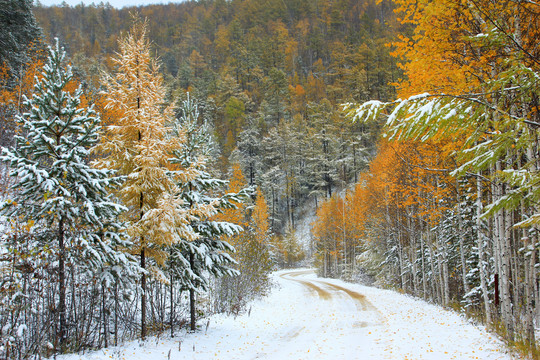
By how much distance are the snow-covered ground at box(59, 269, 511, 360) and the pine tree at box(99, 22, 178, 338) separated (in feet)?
4.92

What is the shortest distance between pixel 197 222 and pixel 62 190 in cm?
416

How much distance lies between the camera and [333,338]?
347 inches

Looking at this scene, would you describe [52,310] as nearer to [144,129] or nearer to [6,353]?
[6,353]

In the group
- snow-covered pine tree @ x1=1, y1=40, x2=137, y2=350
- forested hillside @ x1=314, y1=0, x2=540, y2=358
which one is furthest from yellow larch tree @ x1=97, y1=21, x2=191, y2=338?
forested hillside @ x1=314, y1=0, x2=540, y2=358

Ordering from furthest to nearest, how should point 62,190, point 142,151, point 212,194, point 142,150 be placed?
point 212,194 → point 142,150 → point 142,151 → point 62,190

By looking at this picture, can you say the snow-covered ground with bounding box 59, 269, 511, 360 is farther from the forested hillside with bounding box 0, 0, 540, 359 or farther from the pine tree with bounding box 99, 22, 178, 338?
the pine tree with bounding box 99, 22, 178, 338

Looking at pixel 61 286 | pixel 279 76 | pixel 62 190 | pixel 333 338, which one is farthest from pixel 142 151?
pixel 279 76

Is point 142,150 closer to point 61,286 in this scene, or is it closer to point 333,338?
point 61,286

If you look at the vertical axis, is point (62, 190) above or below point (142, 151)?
below

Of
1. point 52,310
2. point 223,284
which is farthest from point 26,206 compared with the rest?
point 223,284

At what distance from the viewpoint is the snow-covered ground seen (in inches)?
274

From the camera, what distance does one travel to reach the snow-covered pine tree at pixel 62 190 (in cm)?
624

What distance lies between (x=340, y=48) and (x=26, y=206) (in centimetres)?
6681

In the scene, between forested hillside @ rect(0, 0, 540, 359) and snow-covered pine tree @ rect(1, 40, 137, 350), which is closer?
forested hillside @ rect(0, 0, 540, 359)
